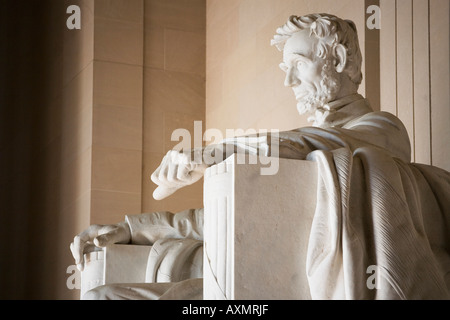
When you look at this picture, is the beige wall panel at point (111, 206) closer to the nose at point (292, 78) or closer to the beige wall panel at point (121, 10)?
the beige wall panel at point (121, 10)

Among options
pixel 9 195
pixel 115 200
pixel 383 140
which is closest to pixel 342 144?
pixel 383 140

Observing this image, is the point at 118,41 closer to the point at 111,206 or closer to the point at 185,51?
the point at 185,51

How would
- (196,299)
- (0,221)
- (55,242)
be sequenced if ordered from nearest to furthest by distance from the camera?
1. (196,299)
2. (55,242)
3. (0,221)

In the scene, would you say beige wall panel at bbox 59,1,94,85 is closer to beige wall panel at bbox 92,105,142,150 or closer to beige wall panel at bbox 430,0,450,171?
beige wall panel at bbox 92,105,142,150

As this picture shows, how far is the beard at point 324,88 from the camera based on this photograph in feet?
14.6

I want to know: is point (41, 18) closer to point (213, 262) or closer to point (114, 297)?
point (114, 297)

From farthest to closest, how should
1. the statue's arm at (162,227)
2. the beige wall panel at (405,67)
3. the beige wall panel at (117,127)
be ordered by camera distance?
the beige wall panel at (117,127) < the beige wall panel at (405,67) < the statue's arm at (162,227)

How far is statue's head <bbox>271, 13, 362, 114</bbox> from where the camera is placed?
443cm

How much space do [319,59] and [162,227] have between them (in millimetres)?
1139

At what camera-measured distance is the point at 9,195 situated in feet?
27.6

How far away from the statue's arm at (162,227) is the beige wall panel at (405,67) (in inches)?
52.4

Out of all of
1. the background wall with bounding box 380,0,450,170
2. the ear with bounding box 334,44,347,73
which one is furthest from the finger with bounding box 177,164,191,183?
the background wall with bounding box 380,0,450,170

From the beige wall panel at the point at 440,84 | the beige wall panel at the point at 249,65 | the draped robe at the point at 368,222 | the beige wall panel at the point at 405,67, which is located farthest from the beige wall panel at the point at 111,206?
the draped robe at the point at 368,222

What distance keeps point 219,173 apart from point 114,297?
0.85m
